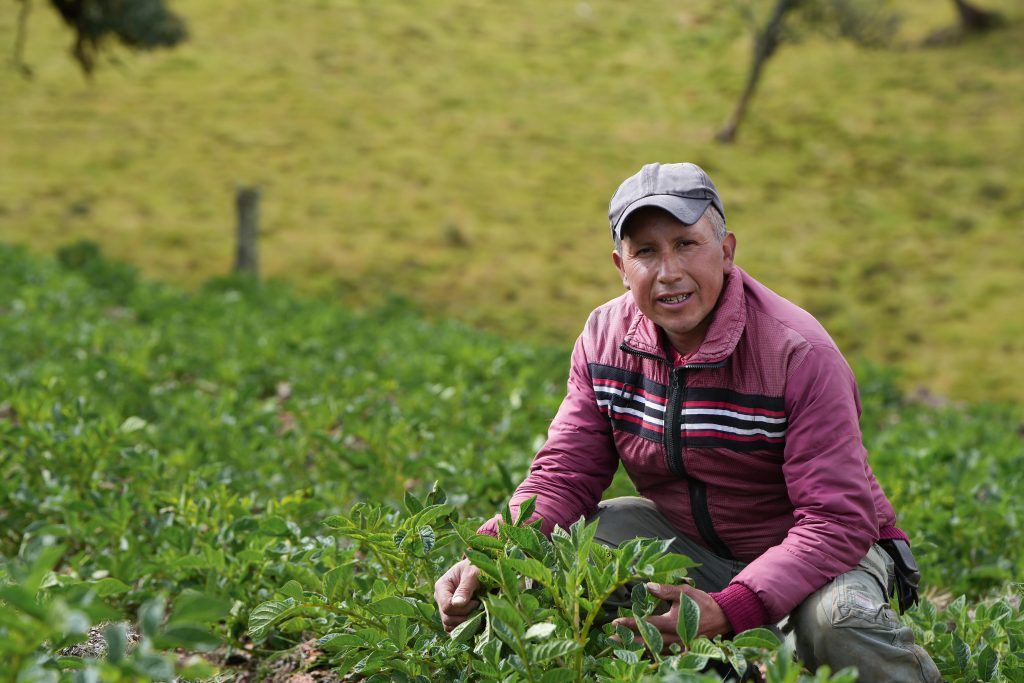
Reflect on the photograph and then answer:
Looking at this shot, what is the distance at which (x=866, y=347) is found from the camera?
50.6ft

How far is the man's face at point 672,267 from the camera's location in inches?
113

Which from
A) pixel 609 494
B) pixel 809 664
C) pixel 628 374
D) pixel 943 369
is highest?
pixel 628 374

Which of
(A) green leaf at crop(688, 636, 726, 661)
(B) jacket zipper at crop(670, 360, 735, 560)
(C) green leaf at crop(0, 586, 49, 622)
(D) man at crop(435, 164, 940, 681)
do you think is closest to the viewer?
(C) green leaf at crop(0, 586, 49, 622)

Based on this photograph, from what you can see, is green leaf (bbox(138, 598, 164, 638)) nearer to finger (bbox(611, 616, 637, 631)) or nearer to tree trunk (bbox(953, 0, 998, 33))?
finger (bbox(611, 616, 637, 631))

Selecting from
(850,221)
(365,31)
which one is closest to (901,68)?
(850,221)

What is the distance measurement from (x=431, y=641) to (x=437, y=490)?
1.38 feet

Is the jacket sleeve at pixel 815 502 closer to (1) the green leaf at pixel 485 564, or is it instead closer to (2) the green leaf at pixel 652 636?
(2) the green leaf at pixel 652 636

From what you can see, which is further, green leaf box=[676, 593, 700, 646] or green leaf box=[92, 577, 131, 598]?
green leaf box=[92, 577, 131, 598]

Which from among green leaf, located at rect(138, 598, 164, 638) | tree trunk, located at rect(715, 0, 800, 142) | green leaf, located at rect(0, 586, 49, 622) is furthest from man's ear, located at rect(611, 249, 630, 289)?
tree trunk, located at rect(715, 0, 800, 142)

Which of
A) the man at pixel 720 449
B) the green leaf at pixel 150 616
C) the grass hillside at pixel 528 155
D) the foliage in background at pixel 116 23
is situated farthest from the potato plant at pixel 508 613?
the foliage in background at pixel 116 23

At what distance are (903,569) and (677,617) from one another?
3.35 feet

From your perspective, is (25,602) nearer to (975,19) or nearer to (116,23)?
(116,23)

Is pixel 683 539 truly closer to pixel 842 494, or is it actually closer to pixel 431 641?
pixel 842 494

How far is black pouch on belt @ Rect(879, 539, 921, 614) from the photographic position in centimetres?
309
